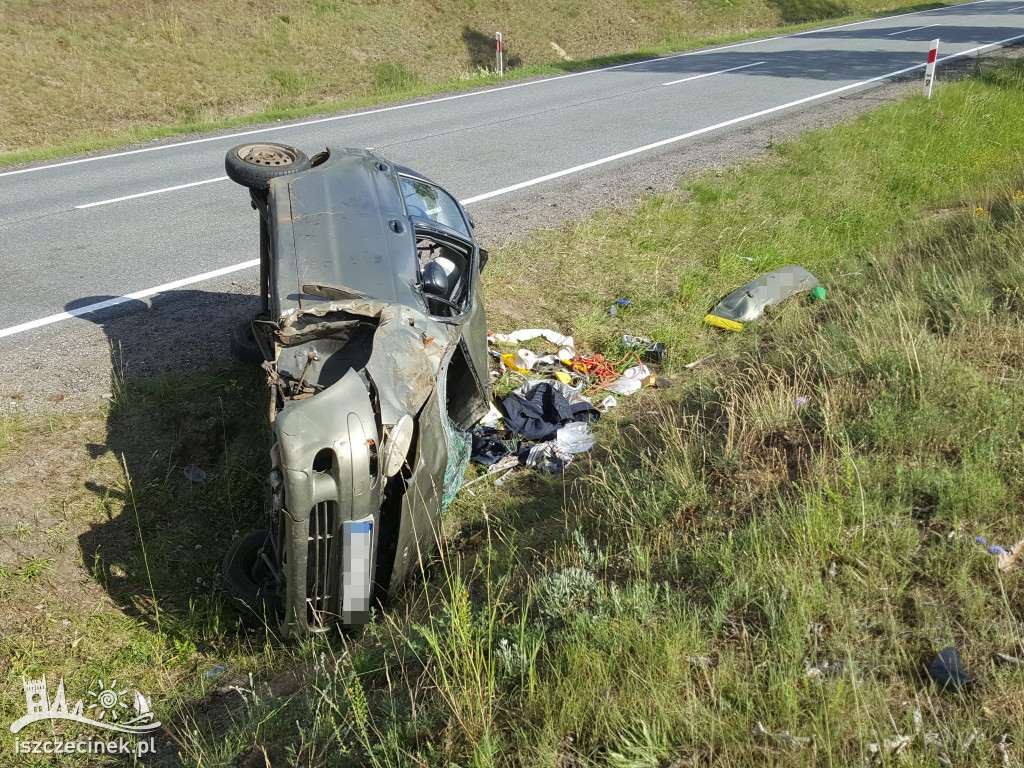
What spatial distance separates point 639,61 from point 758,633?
65.2 feet

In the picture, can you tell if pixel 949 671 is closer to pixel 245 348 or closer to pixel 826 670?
pixel 826 670

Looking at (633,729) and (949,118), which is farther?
(949,118)

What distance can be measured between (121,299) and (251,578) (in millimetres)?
3808

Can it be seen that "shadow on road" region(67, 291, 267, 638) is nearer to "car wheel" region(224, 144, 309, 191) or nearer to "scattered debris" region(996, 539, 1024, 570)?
"car wheel" region(224, 144, 309, 191)

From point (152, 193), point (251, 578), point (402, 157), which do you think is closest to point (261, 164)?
point (251, 578)

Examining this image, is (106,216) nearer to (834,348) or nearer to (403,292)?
(403,292)

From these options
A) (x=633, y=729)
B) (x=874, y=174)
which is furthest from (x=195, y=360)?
(x=874, y=174)

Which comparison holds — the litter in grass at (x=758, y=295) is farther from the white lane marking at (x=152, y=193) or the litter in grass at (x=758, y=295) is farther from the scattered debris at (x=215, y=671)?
the white lane marking at (x=152, y=193)

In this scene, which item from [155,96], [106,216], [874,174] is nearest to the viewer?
[106,216]

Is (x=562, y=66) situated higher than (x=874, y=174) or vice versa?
(x=562, y=66)

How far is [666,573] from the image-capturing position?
12.3 feet

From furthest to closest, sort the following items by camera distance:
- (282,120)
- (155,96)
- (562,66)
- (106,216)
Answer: (562,66) < (155,96) < (282,120) < (106,216)

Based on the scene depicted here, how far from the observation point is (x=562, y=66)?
2009 cm

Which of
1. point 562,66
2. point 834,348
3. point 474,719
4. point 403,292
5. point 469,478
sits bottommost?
point 469,478
